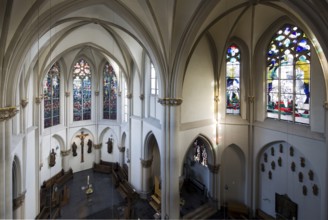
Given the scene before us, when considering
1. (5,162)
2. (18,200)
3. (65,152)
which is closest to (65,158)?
(65,152)

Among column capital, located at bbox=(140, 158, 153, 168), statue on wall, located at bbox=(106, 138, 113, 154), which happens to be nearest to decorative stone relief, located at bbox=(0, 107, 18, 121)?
column capital, located at bbox=(140, 158, 153, 168)

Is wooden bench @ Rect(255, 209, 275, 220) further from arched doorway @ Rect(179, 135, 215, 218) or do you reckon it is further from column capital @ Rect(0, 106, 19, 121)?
column capital @ Rect(0, 106, 19, 121)

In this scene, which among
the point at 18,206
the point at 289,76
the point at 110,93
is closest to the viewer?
the point at 18,206

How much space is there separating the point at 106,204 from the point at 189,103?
8.05 metres

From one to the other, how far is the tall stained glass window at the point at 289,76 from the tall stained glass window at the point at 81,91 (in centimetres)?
1370

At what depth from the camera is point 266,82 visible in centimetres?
1159

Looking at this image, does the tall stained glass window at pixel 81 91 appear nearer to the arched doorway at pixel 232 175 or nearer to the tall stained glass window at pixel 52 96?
the tall stained glass window at pixel 52 96

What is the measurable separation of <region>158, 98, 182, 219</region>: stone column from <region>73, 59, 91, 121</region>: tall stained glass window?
10.7 meters

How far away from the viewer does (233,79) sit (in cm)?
1246

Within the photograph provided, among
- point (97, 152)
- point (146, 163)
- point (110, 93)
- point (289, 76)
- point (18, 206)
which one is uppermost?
point (289, 76)

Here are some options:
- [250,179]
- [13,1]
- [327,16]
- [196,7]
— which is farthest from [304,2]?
[250,179]

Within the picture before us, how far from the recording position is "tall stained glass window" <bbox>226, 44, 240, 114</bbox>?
12.4m

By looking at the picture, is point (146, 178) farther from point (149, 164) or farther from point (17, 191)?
point (17, 191)

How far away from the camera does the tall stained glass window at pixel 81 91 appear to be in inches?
725
